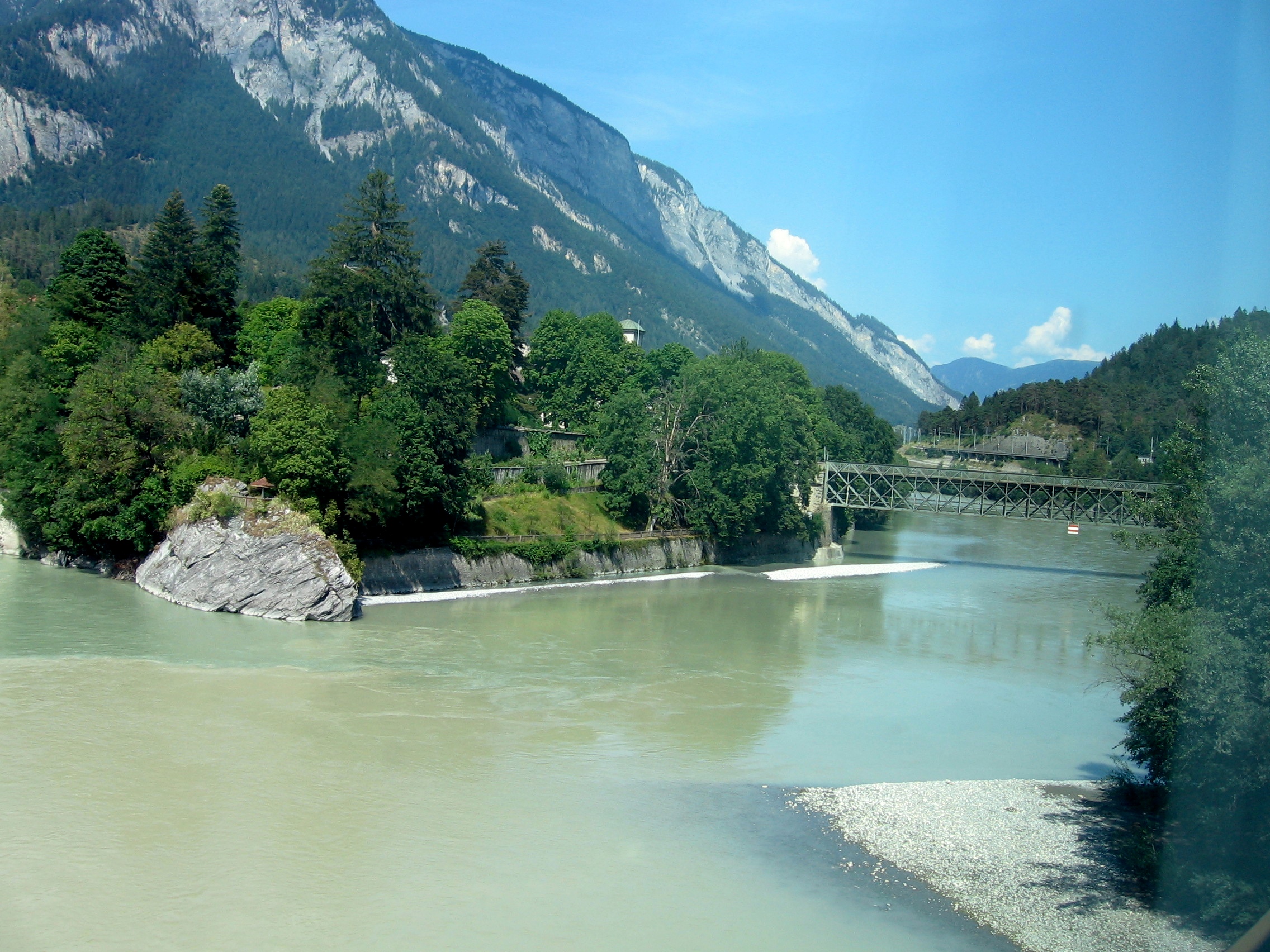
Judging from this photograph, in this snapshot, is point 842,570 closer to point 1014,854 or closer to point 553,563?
point 553,563

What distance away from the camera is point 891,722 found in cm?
2711

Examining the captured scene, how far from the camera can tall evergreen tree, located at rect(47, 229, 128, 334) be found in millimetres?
51094

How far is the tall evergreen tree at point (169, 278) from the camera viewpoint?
163ft

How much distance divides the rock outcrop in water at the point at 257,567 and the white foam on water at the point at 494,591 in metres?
2.57

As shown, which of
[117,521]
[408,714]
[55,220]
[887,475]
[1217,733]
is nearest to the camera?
[1217,733]

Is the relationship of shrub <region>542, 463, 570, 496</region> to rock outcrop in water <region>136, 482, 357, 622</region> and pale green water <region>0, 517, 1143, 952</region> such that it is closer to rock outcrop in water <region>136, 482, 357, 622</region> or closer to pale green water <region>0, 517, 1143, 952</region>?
pale green water <region>0, 517, 1143, 952</region>

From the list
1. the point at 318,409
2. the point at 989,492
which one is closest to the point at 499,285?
the point at 318,409

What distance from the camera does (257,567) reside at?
36.2 metres

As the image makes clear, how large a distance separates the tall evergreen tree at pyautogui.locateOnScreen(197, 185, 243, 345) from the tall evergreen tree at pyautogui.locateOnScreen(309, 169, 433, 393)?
6.12 metres

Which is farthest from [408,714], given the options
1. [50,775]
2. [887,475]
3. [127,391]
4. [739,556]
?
[887,475]

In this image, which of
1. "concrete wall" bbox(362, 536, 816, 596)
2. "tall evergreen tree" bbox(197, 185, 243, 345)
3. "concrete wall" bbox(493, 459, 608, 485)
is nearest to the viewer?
"concrete wall" bbox(362, 536, 816, 596)

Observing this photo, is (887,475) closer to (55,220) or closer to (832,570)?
(832,570)

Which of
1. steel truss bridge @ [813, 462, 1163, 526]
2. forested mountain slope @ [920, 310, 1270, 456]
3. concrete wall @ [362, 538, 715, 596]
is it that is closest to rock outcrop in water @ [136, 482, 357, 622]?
concrete wall @ [362, 538, 715, 596]

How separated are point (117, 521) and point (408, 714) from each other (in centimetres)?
2083
